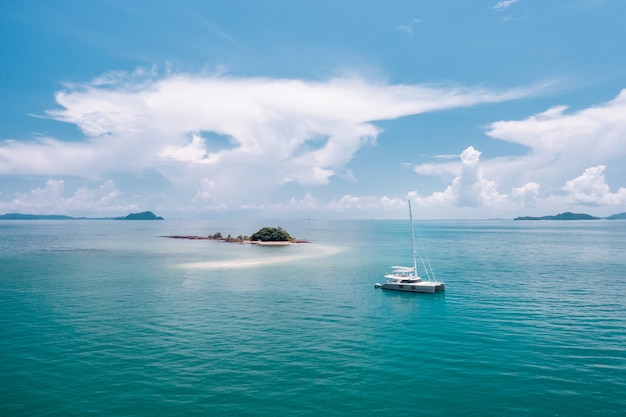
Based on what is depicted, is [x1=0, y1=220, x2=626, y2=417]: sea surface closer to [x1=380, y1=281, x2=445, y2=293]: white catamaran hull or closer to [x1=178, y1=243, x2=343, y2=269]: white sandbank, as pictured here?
[x1=380, y1=281, x2=445, y2=293]: white catamaran hull

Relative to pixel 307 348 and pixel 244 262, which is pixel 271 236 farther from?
pixel 307 348

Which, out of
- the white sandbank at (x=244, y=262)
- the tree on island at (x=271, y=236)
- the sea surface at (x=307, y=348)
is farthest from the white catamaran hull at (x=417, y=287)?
the tree on island at (x=271, y=236)

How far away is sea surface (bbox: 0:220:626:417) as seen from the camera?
100.0 ft

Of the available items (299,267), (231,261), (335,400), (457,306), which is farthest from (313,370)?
(231,261)

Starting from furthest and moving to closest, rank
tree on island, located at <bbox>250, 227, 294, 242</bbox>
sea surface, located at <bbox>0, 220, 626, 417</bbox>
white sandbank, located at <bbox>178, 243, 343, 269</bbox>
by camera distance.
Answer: tree on island, located at <bbox>250, 227, 294, 242</bbox>, white sandbank, located at <bbox>178, 243, 343, 269</bbox>, sea surface, located at <bbox>0, 220, 626, 417</bbox>

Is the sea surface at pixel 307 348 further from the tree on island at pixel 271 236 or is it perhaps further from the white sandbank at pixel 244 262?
the tree on island at pixel 271 236

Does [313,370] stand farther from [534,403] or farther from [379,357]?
[534,403]

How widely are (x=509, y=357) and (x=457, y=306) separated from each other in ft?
75.0

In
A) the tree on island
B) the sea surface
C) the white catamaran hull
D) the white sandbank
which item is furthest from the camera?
the tree on island

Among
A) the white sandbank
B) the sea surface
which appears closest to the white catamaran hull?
the sea surface

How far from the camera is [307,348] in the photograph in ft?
137

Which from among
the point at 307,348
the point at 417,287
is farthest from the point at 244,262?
the point at 307,348

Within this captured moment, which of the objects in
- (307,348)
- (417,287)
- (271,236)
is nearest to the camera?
(307,348)

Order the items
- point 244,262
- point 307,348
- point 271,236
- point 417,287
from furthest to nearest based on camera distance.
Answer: point 271,236, point 244,262, point 417,287, point 307,348
